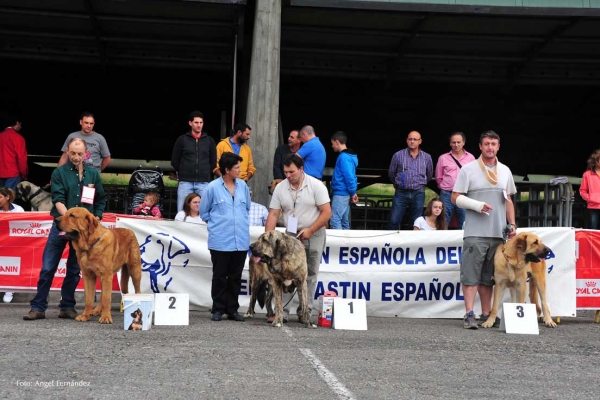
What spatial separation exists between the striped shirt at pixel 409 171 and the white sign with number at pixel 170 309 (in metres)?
5.40

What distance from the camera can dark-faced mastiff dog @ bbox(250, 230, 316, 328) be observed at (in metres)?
9.95

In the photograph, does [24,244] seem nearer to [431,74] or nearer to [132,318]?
[132,318]

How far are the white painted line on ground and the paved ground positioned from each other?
0.01 meters

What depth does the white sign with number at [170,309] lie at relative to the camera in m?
9.86

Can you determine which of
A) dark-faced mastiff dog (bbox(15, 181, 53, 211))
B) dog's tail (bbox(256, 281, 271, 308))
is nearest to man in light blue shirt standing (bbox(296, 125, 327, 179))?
dog's tail (bbox(256, 281, 271, 308))

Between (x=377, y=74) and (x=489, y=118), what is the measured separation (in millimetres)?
7011

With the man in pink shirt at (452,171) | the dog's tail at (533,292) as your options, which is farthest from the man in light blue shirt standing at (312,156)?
the dog's tail at (533,292)

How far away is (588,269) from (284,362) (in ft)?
21.7

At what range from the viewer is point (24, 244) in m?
12.8

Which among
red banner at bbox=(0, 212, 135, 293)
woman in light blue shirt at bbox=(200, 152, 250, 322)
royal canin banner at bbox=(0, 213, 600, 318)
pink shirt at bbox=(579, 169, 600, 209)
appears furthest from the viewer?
pink shirt at bbox=(579, 169, 600, 209)

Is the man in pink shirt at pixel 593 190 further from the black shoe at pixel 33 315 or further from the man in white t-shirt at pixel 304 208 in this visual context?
the black shoe at pixel 33 315

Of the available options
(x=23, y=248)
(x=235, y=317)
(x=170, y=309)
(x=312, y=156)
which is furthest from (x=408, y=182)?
(x=23, y=248)

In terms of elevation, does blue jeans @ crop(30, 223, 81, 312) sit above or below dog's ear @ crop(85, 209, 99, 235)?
below

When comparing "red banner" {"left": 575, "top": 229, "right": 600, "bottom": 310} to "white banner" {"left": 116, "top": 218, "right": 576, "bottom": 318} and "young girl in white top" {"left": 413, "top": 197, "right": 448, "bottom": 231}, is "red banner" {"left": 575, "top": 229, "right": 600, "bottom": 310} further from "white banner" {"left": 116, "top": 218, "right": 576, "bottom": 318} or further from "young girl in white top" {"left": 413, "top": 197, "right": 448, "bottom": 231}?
"young girl in white top" {"left": 413, "top": 197, "right": 448, "bottom": 231}
